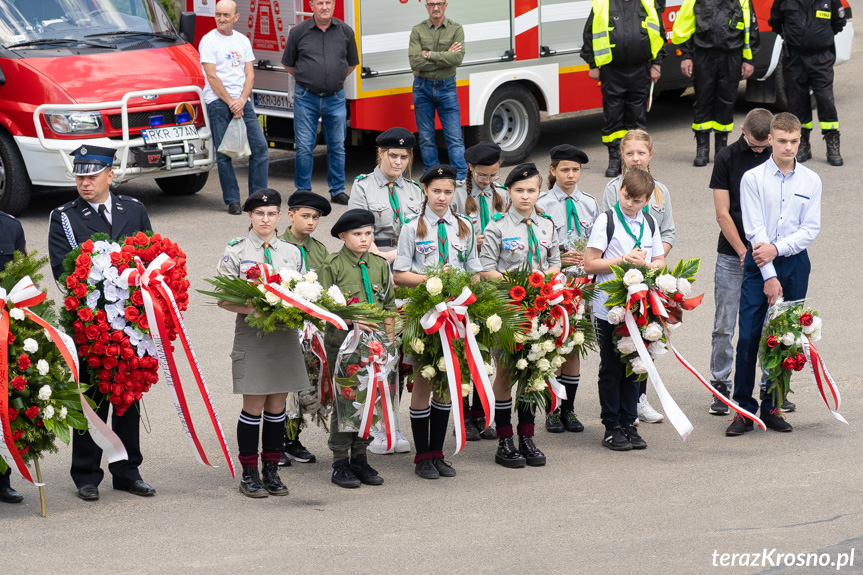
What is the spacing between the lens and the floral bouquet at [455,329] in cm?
645

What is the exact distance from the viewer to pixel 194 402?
26.8ft

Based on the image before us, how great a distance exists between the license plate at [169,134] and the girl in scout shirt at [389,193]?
5283 mm

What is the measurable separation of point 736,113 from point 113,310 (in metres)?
13.4

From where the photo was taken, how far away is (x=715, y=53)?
14367 millimetres

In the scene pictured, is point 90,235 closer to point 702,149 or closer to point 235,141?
point 235,141

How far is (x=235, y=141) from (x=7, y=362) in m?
7.02

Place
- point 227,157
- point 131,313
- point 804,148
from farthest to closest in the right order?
point 804,148 < point 227,157 < point 131,313

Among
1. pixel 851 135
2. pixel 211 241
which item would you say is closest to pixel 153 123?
pixel 211 241

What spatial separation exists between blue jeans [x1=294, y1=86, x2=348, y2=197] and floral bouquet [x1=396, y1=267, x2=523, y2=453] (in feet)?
22.5

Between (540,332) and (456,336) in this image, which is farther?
(540,332)

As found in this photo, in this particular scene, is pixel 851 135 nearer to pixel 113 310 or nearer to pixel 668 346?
pixel 668 346

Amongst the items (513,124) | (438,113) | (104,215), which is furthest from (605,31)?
(104,215)

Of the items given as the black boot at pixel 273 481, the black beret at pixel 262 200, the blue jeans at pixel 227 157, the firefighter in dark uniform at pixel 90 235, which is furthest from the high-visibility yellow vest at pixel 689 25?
the black boot at pixel 273 481

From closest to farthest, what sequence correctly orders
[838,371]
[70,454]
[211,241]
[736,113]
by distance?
[70,454] → [838,371] → [211,241] → [736,113]
